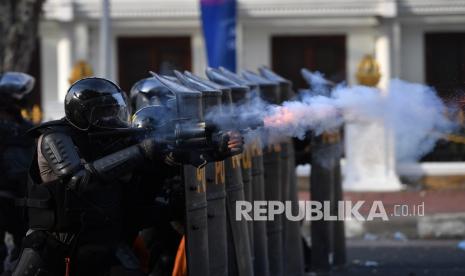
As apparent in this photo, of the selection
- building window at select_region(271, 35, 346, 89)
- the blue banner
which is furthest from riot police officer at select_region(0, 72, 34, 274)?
building window at select_region(271, 35, 346, 89)

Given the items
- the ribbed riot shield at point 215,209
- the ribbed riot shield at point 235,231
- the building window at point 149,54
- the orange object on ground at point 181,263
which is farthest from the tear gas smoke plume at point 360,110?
the building window at point 149,54

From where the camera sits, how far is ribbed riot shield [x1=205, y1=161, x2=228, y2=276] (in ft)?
22.6

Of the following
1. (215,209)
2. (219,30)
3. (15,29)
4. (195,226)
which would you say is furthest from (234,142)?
(15,29)

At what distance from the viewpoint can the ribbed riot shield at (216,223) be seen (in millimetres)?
6895

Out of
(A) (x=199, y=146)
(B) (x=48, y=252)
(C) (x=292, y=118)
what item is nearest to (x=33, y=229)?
(B) (x=48, y=252)

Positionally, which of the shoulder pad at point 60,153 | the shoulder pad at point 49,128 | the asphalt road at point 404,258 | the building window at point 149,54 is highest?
the building window at point 149,54

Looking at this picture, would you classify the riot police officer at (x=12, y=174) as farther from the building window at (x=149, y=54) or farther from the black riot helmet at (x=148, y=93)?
the building window at (x=149, y=54)

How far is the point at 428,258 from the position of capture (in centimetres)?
1052

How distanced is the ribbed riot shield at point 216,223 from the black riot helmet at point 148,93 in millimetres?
1515

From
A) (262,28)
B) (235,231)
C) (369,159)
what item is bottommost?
(369,159)

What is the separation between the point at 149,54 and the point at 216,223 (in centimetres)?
1108

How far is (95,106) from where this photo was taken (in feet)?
20.6

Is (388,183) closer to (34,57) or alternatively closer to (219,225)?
(34,57)

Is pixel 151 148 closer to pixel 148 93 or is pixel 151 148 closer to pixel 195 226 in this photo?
pixel 195 226
